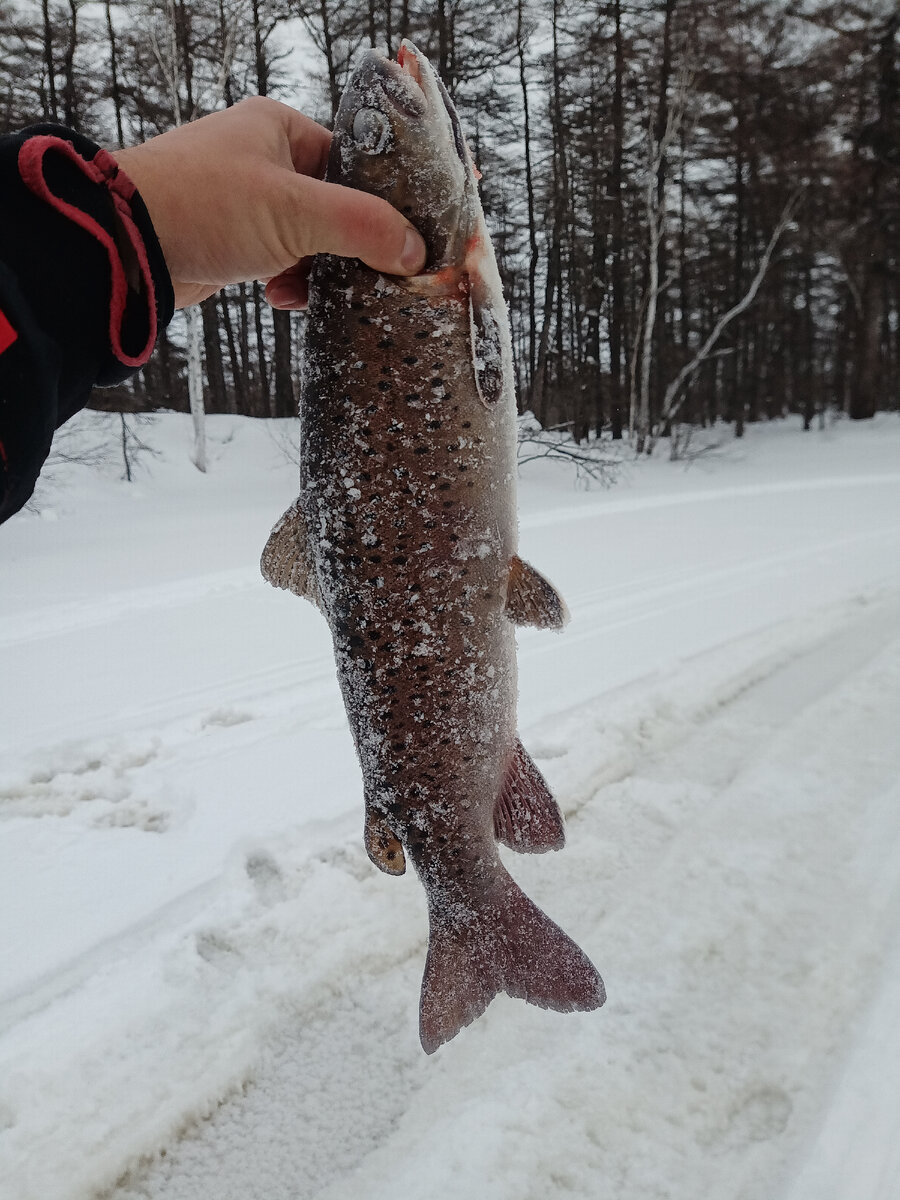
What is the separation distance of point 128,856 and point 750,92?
23921 millimetres

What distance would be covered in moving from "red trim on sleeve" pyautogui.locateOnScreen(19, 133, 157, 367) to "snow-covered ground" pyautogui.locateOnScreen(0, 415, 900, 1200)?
184cm

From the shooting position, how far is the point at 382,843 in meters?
1.75

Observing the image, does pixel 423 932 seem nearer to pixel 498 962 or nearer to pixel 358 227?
pixel 498 962

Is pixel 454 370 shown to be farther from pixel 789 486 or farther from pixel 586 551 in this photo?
pixel 789 486

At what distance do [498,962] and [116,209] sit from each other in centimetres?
→ 169

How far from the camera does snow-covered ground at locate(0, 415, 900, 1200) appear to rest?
189 cm

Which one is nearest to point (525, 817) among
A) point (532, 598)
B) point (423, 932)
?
point (532, 598)

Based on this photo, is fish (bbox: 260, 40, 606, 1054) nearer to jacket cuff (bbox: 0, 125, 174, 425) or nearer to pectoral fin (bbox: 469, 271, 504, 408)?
pectoral fin (bbox: 469, 271, 504, 408)

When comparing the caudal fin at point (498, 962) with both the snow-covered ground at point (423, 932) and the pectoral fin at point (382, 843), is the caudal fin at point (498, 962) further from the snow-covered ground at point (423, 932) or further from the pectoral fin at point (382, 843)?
the snow-covered ground at point (423, 932)

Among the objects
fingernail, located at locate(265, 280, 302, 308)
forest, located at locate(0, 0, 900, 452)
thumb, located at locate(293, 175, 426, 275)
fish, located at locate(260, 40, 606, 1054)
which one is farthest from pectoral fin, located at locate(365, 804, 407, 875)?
forest, located at locate(0, 0, 900, 452)

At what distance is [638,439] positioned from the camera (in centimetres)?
1694

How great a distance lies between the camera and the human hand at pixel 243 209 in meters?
1.47

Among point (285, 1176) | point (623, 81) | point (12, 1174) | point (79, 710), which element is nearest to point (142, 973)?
point (12, 1174)

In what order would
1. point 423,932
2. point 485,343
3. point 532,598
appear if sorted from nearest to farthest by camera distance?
point 485,343, point 532,598, point 423,932
